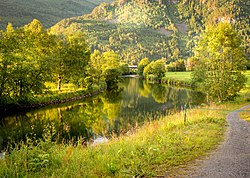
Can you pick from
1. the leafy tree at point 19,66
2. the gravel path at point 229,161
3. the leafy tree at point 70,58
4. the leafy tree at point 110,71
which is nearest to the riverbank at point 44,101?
the leafy tree at point 19,66

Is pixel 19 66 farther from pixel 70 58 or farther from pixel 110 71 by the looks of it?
pixel 110 71

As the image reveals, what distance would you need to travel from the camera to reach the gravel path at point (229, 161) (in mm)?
7656

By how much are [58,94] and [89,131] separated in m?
25.8

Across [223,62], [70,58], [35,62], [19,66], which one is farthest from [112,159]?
[70,58]

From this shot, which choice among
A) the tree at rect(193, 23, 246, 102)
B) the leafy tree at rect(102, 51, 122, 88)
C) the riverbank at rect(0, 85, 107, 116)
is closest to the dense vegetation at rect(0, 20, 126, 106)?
the riverbank at rect(0, 85, 107, 116)

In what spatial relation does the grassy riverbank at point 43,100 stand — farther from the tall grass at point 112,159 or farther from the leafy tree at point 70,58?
the tall grass at point 112,159

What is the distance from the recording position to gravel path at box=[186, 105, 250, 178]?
7.66 m

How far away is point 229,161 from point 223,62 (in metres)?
26.3

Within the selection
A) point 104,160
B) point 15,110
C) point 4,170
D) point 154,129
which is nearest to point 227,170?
point 104,160

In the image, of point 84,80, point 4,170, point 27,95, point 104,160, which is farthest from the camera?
point 84,80

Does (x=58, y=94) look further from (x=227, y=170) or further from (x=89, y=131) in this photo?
(x=227, y=170)

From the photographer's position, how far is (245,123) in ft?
54.8

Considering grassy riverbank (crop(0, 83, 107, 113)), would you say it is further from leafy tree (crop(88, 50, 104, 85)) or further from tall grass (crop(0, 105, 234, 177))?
tall grass (crop(0, 105, 234, 177))

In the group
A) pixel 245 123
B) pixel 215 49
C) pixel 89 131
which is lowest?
pixel 89 131
